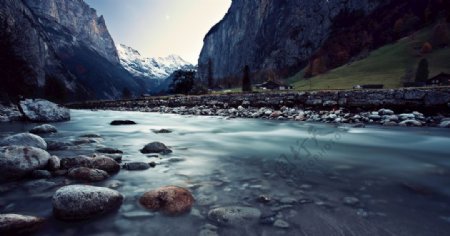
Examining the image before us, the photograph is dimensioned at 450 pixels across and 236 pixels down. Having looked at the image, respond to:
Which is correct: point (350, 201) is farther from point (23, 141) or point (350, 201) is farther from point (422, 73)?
point (422, 73)

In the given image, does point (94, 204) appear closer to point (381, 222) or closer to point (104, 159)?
point (104, 159)

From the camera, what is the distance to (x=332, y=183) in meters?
5.73

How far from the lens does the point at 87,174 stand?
18.8 feet

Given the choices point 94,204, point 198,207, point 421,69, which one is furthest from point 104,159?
point 421,69

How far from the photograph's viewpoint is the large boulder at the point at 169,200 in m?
4.37

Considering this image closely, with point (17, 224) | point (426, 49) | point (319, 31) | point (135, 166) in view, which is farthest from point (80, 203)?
point (319, 31)

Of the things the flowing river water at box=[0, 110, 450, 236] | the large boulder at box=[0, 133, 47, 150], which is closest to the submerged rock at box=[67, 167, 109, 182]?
the flowing river water at box=[0, 110, 450, 236]

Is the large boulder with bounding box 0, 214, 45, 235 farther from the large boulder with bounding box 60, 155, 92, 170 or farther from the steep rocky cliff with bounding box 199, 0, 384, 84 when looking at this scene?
the steep rocky cliff with bounding box 199, 0, 384, 84

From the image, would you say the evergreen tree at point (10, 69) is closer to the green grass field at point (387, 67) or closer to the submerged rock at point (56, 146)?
the submerged rock at point (56, 146)

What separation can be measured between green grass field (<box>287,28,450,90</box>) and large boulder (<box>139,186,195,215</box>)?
210ft

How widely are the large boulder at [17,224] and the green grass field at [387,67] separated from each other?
65858 millimetres

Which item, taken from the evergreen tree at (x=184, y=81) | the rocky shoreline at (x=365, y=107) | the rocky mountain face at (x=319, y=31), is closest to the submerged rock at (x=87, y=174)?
the rocky shoreline at (x=365, y=107)

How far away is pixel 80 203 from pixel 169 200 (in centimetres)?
135

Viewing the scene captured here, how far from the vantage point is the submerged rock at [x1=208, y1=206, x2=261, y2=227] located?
3.94 metres
